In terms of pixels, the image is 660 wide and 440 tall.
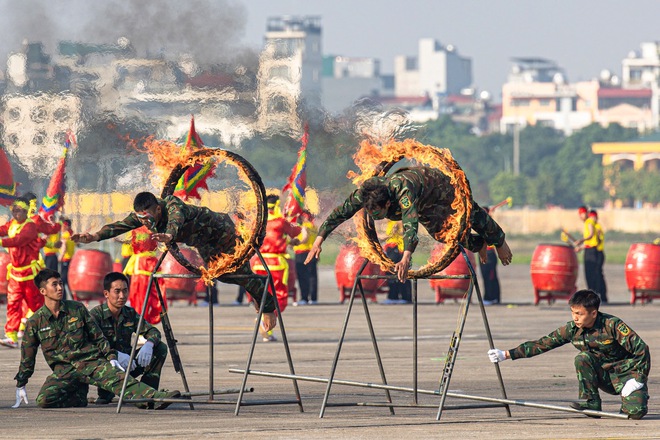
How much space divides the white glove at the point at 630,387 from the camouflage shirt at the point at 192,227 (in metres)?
3.35

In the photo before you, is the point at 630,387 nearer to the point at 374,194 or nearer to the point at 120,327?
the point at 374,194

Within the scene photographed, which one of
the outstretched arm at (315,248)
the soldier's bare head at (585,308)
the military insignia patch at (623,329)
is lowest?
the military insignia patch at (623,329)

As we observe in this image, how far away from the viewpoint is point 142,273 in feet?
64.3

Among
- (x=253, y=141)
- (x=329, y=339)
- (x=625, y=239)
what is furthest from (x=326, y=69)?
(x=329, y=339)

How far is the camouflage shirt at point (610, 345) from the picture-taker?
11961 mm

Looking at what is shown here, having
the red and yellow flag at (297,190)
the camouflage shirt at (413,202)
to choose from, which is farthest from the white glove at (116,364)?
the red and yellow flag at (297,190)

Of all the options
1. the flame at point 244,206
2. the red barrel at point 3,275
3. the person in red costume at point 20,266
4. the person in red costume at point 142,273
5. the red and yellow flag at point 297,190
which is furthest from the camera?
the red barrel at point 3,275

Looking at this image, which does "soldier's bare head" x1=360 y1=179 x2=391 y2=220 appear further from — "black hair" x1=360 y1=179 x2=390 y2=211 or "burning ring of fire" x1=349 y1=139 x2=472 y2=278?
"burning ring of fire" x1=349 y1=139 x2=472 y2=278

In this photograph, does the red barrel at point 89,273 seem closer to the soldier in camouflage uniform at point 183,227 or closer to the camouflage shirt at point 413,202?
the soldier in camouflage uniform at point 183,227

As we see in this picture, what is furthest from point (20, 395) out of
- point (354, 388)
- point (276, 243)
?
point (276, 243)

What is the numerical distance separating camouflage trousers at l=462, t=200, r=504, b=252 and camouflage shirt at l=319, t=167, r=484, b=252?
0.29 meters

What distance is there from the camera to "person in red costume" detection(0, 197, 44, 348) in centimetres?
1875

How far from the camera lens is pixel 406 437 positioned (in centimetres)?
1098

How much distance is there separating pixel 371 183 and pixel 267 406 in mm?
2259
